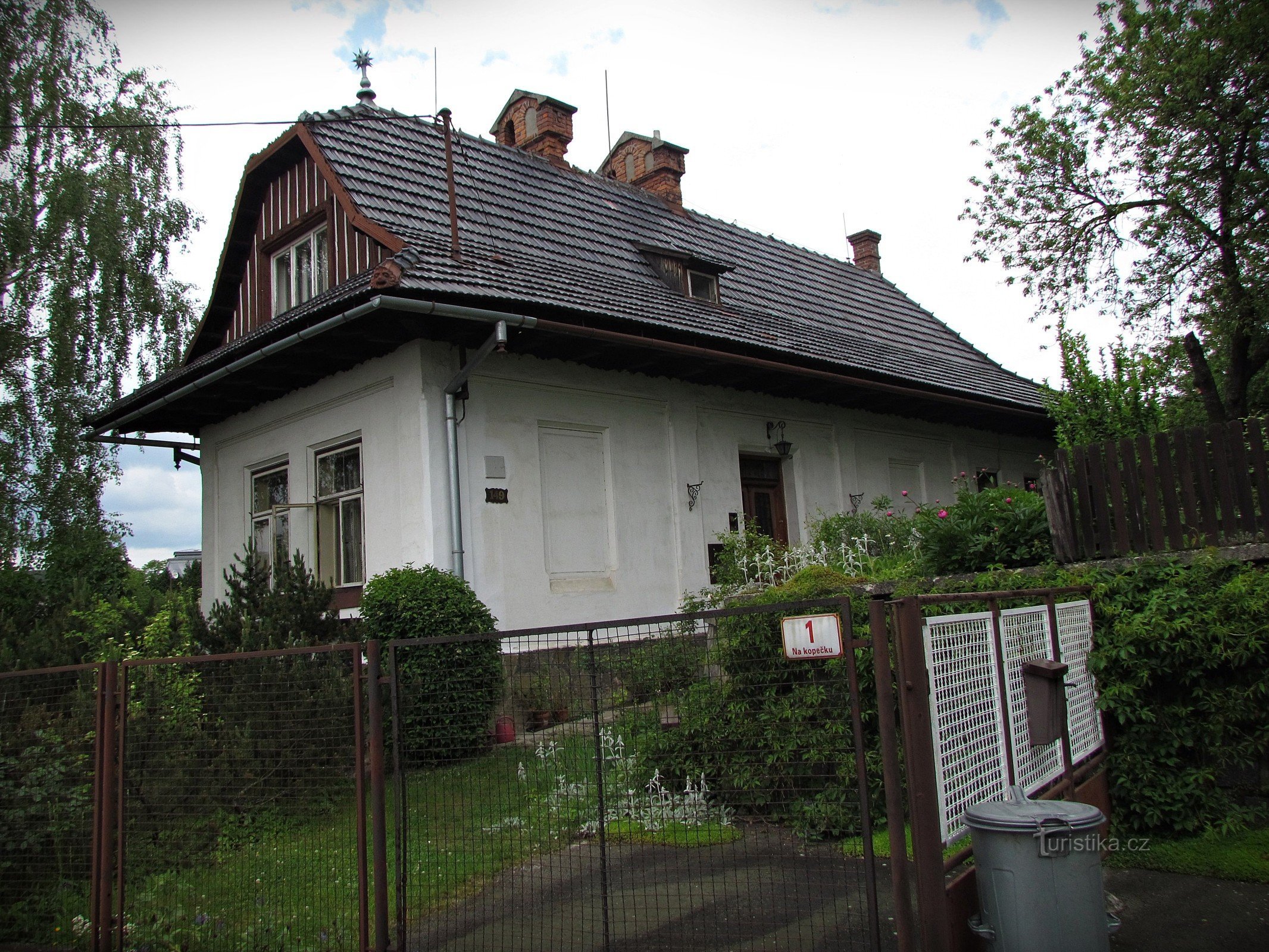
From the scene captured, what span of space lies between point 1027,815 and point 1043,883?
9.9 inches

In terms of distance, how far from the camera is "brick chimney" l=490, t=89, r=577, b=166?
16844 mm

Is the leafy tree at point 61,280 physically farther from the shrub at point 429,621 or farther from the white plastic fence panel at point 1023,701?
the white plastic fence panel at point 1023,701

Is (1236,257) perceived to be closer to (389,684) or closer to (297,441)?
A: (297,441)

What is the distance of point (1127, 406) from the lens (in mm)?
13664

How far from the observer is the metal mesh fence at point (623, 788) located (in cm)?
442

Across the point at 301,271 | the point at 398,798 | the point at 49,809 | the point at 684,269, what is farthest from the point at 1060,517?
the point at 301,271

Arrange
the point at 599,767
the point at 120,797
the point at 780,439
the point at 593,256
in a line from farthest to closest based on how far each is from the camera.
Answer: the point at 780,439 < the point at 593,256 < the point at 120,797 < the point at 599,767

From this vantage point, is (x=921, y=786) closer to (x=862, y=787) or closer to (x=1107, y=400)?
(x=862, y=787)

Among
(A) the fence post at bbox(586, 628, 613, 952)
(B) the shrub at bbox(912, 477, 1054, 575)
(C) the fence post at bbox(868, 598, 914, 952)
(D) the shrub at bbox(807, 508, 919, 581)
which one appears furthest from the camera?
(D) the shrub at bbox(807, 508, 919, 581)

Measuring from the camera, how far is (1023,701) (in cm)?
486

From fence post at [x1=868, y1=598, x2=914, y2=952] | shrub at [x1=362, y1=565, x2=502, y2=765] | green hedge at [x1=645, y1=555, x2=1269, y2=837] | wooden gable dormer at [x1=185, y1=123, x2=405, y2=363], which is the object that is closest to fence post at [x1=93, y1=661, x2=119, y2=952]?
shrub at [x1=362, y1=565, x2=502, y2=765]

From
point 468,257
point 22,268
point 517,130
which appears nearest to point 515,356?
point 468,257

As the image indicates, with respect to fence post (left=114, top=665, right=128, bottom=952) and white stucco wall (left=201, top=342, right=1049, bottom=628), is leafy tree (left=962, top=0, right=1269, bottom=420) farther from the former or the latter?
fence post (left=114, top=665, right=128, bottom=952)

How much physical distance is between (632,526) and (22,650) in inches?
252
